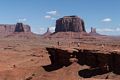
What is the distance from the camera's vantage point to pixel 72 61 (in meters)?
52.3

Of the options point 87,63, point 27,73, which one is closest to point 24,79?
point 27,73

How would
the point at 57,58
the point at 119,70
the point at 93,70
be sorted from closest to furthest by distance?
the point at 119,70, the point at 93,70, the point at 57,58

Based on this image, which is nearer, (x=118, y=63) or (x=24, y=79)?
(x=118, y=63)

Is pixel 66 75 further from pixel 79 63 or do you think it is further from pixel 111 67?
pixel 111 67

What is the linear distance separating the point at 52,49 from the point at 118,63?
54.4 feet

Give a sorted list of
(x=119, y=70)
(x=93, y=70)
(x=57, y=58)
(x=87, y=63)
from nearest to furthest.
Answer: (x=119, y=70), (x=93, y=70), (x=87, y=63), (x=57, y=58)

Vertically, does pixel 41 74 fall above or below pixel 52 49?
below

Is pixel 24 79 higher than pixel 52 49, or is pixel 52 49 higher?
pixel 52 49

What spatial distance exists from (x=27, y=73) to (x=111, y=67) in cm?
1599

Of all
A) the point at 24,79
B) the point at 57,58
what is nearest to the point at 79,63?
the point at 57,58

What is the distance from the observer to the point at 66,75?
160 ft

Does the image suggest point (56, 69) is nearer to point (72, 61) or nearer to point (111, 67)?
point (72, 61)

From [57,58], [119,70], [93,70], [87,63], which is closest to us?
→ [119,70]

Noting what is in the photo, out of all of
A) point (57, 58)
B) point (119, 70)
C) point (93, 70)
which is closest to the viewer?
point (119, 70)
